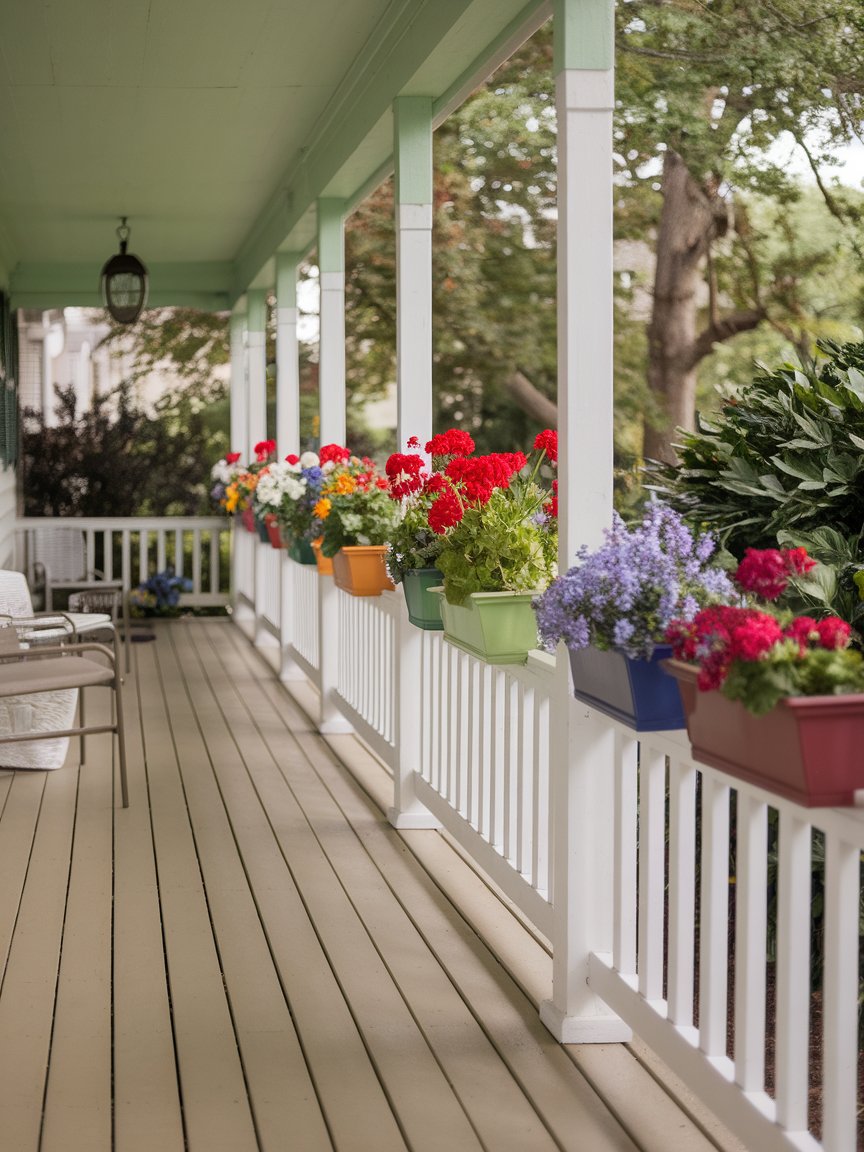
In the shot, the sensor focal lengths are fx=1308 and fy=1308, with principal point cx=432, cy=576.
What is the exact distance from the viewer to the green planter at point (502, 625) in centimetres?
311

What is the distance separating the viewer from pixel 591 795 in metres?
2.85

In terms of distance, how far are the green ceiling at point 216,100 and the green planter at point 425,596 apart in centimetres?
149

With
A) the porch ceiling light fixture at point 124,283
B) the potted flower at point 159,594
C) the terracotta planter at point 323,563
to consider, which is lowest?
the potted flower at point 159,594

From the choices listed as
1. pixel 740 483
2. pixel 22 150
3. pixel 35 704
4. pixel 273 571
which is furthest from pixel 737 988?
pixel 273 571

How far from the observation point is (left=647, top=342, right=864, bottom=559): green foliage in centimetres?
321

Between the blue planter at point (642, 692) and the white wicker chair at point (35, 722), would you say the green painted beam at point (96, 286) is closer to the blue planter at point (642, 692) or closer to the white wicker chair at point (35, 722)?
the white wicker chair at point (35, 722)

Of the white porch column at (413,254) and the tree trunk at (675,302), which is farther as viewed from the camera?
the tree trunk at (675,302)

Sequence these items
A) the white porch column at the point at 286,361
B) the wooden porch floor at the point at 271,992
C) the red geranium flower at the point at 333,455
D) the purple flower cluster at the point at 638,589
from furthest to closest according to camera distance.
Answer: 1. the white porch column at the point at 286,361
2. the red geranium flower at the point at 333,455
3. the wooden porch floor at the point at 271,992
4. the purple flower cluster at the point at 638,589

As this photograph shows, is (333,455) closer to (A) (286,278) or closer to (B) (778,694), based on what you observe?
(A) (286,278)

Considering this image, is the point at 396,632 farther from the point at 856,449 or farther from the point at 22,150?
the point at 22,150

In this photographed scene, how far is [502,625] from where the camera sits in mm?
3117

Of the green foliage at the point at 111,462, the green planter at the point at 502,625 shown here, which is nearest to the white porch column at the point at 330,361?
the green planter at the point at 502,625

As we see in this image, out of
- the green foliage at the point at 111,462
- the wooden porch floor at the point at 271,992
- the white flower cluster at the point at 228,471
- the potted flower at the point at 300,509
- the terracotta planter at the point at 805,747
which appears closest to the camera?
the terracotta planter at the point at 805,747

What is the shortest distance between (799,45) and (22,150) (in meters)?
4.06
